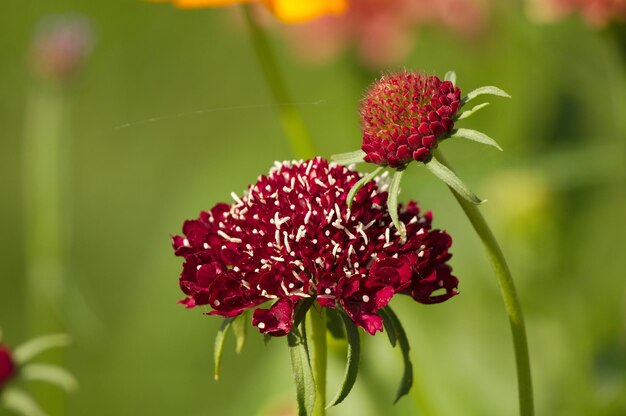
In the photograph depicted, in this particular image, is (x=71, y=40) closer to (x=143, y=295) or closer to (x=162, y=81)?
(x=143, y=295)

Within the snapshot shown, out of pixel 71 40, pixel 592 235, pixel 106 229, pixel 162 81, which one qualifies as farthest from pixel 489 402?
pixel 162 81

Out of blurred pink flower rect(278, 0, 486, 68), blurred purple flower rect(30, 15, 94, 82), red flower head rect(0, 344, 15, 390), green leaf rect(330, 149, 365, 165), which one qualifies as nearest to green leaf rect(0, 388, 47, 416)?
red flower head rect(0, 344, 15, 390)

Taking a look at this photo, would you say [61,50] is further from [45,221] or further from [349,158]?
[349,158]

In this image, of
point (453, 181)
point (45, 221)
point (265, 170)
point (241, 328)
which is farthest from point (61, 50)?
point (453, 181)

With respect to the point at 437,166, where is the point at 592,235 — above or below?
above

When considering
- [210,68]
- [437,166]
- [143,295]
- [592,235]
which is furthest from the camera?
[210,68]

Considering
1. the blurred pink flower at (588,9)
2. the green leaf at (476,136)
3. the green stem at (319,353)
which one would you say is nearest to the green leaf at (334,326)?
the green stem at (319,353)

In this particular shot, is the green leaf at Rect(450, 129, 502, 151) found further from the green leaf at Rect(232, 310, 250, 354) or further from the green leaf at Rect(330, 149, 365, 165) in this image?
the green leaf at Rect(232, 310, 250, 354)
